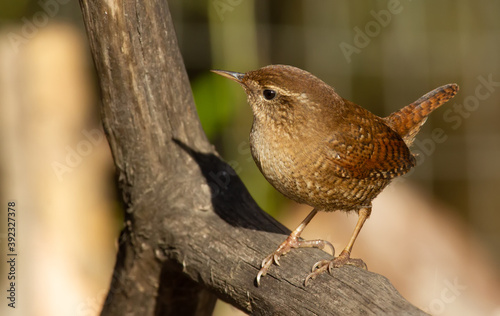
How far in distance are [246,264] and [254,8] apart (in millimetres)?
3065

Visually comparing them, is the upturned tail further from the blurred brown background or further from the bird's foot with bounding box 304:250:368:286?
the blurred brown background

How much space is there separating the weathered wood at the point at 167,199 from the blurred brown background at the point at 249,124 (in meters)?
1.29

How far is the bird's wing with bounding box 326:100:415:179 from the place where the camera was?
274 centimetres

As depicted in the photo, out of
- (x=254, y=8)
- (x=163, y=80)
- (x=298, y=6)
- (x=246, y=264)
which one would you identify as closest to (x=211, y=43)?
(x=254, y=8)

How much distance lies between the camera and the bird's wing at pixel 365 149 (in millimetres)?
2742

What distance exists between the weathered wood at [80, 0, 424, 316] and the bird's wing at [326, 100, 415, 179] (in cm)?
43

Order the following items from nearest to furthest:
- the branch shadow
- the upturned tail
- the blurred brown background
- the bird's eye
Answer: the bird's eye, the branch shadow, the upturned tail, the blurred brown background

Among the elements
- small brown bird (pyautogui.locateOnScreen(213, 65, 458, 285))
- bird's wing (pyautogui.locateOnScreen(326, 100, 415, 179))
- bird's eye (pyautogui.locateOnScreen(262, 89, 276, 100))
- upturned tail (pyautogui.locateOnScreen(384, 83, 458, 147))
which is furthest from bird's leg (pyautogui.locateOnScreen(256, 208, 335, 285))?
upturned tail (pyautogui.locateOnScreen(384, 83, 458, 147))

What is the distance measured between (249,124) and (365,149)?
1.95 m

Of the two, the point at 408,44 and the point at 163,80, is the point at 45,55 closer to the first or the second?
the point at 163,80

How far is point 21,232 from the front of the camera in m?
4.83

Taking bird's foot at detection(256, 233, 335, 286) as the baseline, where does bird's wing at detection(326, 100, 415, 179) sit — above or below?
above

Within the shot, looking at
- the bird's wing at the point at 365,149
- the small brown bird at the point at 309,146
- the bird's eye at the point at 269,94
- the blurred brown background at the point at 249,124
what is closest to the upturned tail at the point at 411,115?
the bird's wing at the point at 365,149

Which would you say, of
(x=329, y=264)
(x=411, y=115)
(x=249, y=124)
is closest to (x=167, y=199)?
(x=329, y=264)
